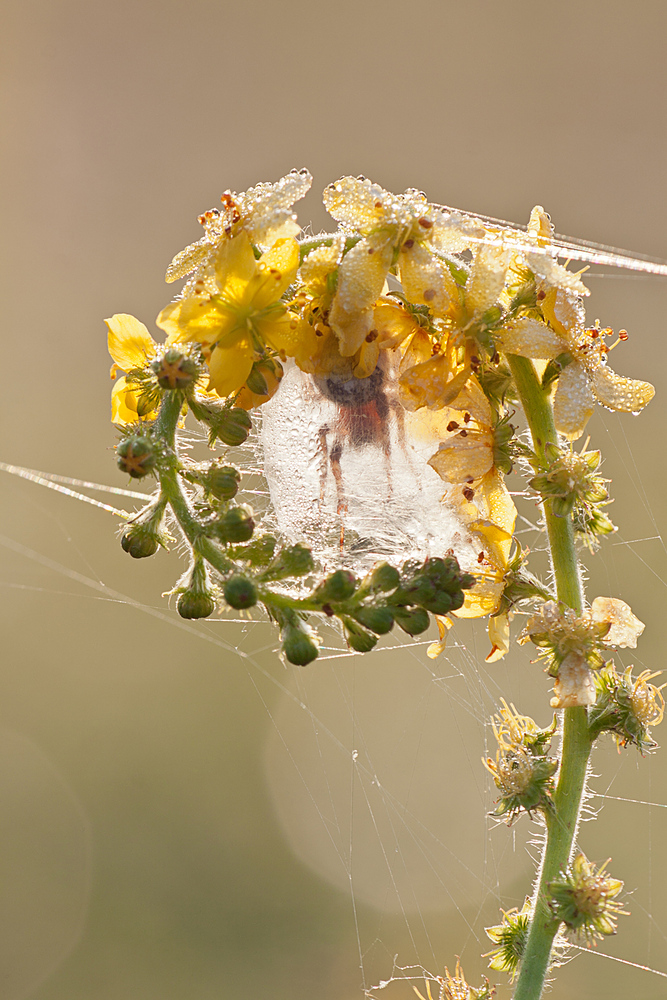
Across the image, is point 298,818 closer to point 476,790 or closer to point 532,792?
point 476,790

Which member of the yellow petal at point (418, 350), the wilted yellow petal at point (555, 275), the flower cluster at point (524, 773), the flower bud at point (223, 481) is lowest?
the flower cluster at point (524, 773)

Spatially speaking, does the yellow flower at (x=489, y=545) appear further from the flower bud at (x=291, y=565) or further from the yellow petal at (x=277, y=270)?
the yellow petal at (x=277, y=270)

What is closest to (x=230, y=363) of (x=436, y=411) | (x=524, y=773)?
(x=436, y=411)

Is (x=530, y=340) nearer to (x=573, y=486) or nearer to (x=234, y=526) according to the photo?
(x=573, y=486)

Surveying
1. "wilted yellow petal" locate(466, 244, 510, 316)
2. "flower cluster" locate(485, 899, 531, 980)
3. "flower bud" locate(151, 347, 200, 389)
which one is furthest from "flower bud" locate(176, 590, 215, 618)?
"flower cluster" locate(485, 899, 531, 980)

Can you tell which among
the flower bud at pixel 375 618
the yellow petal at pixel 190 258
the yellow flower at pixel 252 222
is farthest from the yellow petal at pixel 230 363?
the flower bud at pixel 375 618
